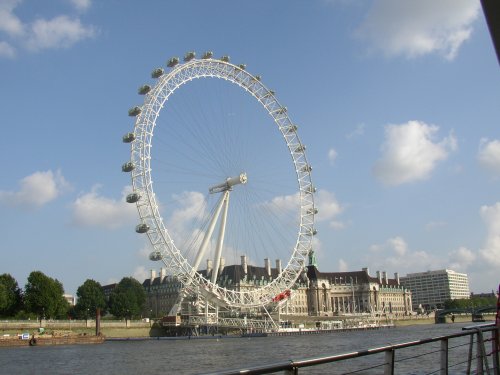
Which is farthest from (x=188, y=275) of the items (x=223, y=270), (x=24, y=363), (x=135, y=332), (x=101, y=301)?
(x=223, y=270)

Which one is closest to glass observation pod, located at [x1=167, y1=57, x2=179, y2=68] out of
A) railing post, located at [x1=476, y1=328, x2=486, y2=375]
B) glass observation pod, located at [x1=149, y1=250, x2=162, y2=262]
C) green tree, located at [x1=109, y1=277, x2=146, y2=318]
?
glass observation pod, located at [x1=149, y1=250, x2=162, y2=262]

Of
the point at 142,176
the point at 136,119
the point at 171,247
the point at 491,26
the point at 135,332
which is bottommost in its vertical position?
the point at 135,332

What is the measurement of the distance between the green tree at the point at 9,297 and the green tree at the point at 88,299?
14.6 meters

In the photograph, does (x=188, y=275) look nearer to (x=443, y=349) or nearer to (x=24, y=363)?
(x=24, y=363)

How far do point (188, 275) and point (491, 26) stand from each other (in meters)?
58.6

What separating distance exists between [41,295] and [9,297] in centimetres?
443

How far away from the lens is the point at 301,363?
3.44 metres

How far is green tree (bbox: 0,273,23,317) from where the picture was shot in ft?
Answer: 264

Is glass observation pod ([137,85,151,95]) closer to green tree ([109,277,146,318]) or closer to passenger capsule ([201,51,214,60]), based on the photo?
passenger capsule ([201,51,214,60])

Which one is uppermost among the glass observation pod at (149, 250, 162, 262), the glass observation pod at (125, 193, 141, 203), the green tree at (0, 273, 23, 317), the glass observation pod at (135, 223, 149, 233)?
the glass observation pod at (125, 193, 141, 203)

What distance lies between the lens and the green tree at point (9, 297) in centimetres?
8050

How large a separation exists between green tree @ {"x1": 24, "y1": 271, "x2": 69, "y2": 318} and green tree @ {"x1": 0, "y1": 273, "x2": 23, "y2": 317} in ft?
6.62

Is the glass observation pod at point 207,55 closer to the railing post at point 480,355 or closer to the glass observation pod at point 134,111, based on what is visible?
the glass observation pod at point 134,111

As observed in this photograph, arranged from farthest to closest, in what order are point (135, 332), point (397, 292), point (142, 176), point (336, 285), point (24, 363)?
point (397, 292)
point (336, 285)
point (135, 332)
point (142, 176)
point (24, 363)
